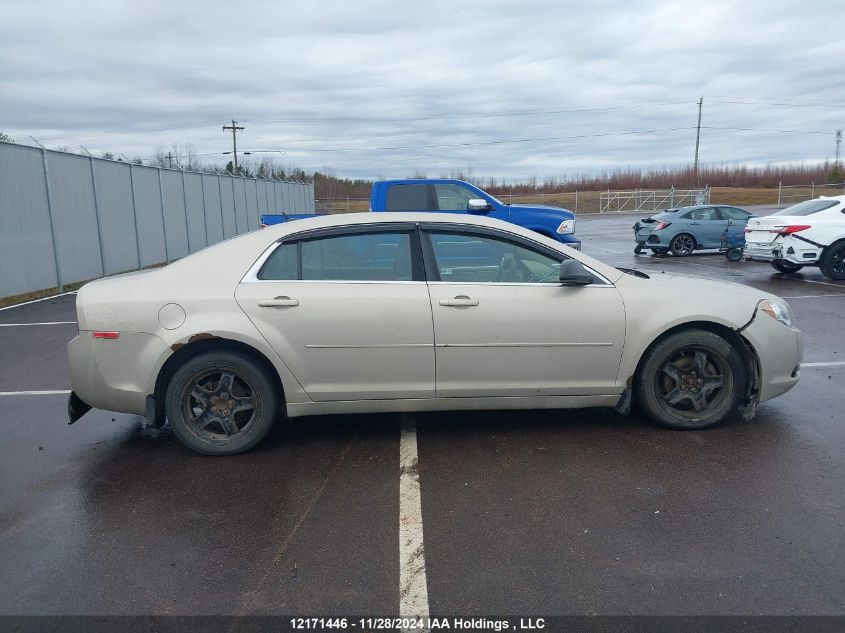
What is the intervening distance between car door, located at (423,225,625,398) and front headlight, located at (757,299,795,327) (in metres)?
1.10

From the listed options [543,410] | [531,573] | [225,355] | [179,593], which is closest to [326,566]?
[179,593]

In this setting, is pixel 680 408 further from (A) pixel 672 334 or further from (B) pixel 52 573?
(B) pixel 52 573

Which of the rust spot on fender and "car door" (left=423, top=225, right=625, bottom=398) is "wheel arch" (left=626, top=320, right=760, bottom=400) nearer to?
"car door" (left=423, top=225, right=625, bottom=398)

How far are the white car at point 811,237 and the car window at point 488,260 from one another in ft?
34.6

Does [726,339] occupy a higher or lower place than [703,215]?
lower

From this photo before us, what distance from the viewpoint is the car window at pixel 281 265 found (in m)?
4.54

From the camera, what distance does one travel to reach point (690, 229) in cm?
1919

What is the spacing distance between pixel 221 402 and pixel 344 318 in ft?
3.30

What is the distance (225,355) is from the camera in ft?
14.5

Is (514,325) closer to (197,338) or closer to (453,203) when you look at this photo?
(197,338)

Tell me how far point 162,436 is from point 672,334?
12.4 feet

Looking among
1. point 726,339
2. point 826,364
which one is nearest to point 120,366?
point 726,339

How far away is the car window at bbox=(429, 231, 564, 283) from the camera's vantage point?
4.63 meters

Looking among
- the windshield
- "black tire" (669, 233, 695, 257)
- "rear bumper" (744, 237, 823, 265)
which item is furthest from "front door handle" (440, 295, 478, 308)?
"black tire" (669, 233, 695, 257)
